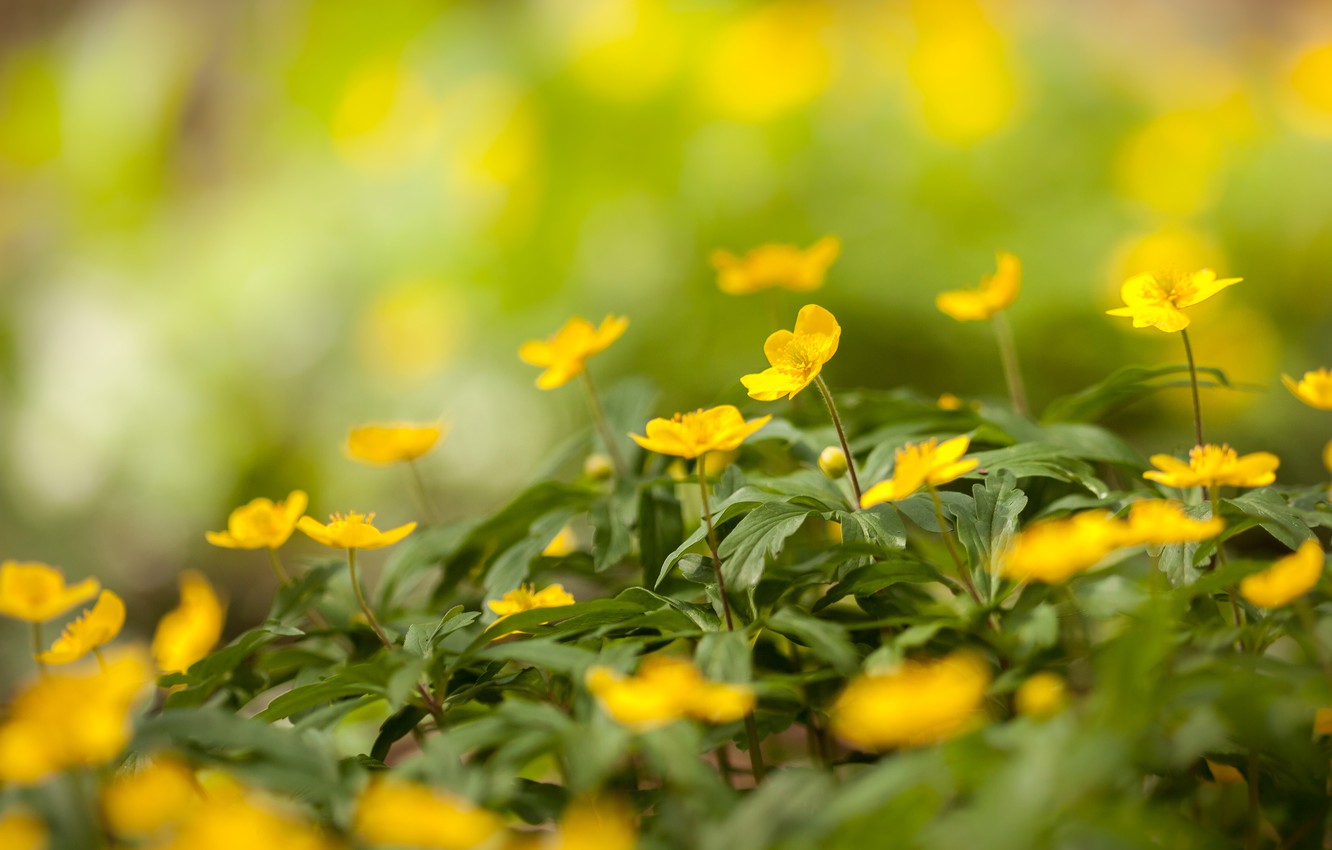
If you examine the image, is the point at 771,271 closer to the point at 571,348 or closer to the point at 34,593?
the point at 571,348

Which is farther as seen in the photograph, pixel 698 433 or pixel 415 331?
pixel 415 331

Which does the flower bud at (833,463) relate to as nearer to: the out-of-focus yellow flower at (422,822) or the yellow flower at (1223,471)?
the yellow flower at (1223,471)

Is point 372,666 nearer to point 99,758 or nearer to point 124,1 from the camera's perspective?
point 99,758

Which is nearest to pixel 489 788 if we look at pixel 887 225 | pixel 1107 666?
Answer: pixel 1107 666

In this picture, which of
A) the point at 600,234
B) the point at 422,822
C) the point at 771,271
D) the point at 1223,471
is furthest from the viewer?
the point at 600,234

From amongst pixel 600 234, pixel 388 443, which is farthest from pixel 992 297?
pixel 600 234

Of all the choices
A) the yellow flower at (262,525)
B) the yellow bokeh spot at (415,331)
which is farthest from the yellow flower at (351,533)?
the yellow bokeh spot at (415,331)

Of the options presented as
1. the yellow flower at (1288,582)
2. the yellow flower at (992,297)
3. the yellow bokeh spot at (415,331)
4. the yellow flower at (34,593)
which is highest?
the yellow flower at (34,593)
